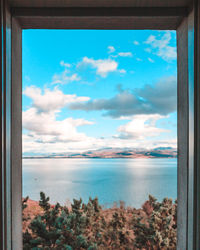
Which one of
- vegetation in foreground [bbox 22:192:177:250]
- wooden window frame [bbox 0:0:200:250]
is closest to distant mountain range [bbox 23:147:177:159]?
vegetation in foreground [bbox 22:192:177:250]

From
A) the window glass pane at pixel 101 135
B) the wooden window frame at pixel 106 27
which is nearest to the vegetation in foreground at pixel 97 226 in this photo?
the window glass pane at pixel 101 135

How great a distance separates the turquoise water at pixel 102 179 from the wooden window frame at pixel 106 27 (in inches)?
14.3

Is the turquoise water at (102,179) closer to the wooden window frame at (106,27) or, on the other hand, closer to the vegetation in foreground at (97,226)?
the vegetation in foreground at (97,226)

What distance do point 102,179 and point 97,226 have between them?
14.4 inches

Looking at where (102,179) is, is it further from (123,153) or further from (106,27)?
(106,27)

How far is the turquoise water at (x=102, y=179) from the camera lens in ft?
4.99

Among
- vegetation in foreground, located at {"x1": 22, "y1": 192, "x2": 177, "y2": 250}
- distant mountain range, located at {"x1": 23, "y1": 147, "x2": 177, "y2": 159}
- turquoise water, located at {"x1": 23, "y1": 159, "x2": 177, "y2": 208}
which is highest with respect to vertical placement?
distant mountain range, located at {"x1": 23, "y1": 147, "x2": 177, "y2": 159}

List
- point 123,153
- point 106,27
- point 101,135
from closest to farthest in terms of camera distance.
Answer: point 106,27 → point 123,153 → point 101,135

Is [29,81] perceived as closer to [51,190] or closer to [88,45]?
[88,45]

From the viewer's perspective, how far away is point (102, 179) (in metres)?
1.68

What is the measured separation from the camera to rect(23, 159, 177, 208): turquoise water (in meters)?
1.52

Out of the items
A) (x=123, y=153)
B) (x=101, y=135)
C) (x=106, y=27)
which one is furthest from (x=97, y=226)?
(x=106, y=27)

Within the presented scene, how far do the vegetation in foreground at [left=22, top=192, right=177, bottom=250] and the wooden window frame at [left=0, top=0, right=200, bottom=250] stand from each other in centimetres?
24

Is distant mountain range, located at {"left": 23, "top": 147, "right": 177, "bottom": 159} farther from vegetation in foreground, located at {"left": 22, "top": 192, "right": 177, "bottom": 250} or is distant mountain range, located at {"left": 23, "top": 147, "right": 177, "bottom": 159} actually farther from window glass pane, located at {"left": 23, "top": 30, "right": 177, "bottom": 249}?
vegetation in foreground, located at {"left": 22, "top": 192, "right": 177, "bottom": 250}
